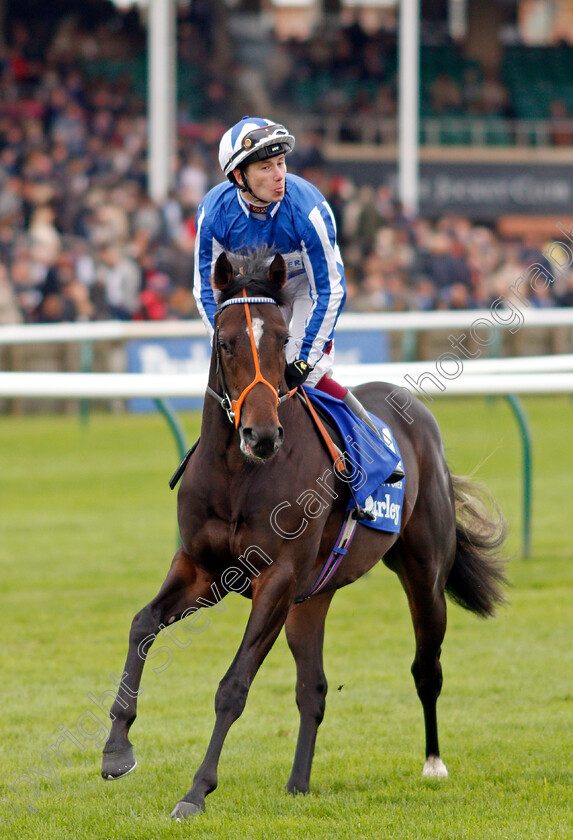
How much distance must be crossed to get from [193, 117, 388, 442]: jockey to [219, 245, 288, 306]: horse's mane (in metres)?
0.09

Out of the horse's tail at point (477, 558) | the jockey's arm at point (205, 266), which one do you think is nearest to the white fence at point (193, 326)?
the horse's tail at point (477, 558)

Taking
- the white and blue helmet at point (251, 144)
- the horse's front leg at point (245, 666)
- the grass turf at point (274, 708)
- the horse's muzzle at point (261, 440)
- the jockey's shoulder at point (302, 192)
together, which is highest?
the white and blue helmet at point (251, 144)

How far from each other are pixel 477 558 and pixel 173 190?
11.9m

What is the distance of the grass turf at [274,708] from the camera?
147 inches

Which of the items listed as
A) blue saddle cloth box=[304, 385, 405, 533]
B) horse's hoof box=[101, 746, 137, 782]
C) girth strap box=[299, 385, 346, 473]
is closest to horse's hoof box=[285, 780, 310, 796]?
horse's hoof box=[101, 746, 137, 782]

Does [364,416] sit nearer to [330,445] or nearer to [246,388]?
[330,445]

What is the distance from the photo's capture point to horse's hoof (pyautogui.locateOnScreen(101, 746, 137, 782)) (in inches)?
138

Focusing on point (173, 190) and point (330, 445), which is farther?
point (173, 190)

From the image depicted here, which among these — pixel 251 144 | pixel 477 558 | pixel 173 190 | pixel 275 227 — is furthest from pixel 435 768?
pixel 173 190

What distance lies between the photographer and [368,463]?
4.16 metres

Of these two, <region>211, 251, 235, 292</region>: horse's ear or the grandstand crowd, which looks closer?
<region>211, 251, 235, 292</region>: horse's ear

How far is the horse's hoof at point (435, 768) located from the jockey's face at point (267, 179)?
201 cm

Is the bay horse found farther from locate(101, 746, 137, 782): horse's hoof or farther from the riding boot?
the riding boot

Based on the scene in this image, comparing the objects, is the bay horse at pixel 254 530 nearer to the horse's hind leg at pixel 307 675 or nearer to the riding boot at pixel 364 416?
the horse's hind leg at pixel 307 675
